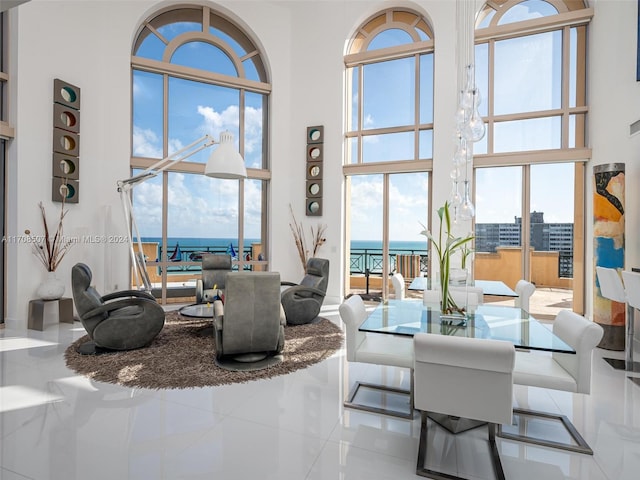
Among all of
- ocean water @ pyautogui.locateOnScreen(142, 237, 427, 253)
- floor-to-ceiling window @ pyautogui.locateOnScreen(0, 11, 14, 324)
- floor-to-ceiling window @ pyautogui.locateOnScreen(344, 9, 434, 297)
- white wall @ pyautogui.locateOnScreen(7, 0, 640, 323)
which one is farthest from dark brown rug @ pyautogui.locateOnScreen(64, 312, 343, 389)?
floor-to-ceiling window @ pyautogui.locateOnScreen(344, 9, 434, 297)

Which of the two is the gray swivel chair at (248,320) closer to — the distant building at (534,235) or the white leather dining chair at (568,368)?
the white leather dining chair at (568,368)

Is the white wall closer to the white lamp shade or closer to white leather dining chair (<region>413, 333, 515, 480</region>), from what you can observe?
the white lamp shade

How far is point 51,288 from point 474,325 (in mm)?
5532

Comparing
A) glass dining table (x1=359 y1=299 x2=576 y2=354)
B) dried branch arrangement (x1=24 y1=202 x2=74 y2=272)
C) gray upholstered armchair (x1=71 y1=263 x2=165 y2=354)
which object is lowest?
gray upholstered armchair (x1=71 y1=263 x2=165 y2=354)

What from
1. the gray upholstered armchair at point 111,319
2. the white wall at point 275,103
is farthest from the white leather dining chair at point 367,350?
the white wall at point 275,103

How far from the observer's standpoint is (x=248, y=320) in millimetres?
Result: 3559

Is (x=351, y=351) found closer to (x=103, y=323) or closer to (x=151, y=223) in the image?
(x=103, y=323)

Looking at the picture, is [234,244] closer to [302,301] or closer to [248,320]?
[302,301]

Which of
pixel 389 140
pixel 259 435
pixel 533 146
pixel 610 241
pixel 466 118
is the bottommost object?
pixel 259 435

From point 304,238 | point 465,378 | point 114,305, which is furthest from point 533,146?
point 114,305

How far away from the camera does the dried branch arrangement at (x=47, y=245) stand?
511 cm

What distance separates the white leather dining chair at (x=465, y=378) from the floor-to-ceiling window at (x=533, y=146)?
5074mm

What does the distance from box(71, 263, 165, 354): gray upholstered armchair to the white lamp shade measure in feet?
5.56

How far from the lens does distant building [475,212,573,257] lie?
6020 millimetres
